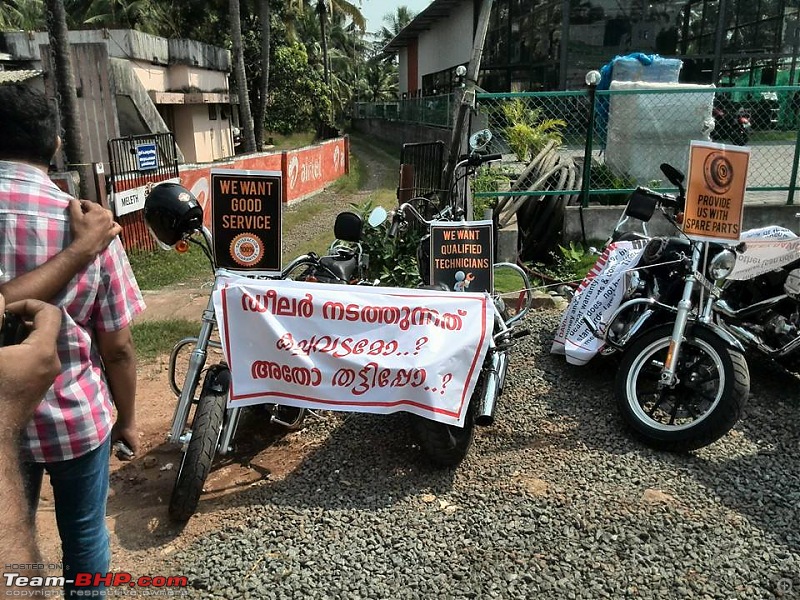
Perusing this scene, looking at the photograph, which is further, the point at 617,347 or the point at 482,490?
the point at 617,347

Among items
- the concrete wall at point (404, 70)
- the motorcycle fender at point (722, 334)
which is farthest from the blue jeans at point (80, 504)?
the concrete wall at point (404, 70)

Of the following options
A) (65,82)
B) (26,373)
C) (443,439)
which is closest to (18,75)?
(65,82)

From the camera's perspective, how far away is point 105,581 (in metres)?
2.15

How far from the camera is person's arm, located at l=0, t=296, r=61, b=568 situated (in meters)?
1.15

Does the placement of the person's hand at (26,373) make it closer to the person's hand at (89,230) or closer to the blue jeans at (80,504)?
the person's hand at (89,230)

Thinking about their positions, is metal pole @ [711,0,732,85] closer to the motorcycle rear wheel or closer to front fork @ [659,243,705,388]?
front fork @ [659,243,705,388]

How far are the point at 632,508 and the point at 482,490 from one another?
70 centimetres

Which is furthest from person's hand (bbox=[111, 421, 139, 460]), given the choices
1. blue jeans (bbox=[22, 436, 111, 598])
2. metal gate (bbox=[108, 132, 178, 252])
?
metal gate (bbox=[108, 132, 178, 252])

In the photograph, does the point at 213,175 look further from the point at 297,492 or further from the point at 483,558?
the point at 483,558

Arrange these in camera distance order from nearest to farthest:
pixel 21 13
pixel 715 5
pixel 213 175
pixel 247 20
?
1. pixel 213 175
2. pixel 715 5
3. pixel 247 20
4. pixel 21 13

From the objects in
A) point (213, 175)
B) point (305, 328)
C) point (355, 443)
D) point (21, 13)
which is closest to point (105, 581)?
point (305, 328)

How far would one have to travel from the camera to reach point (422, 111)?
833 inches

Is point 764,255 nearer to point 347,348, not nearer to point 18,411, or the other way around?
point 347,348

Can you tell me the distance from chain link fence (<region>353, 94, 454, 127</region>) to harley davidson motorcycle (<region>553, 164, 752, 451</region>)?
34.3 ft
